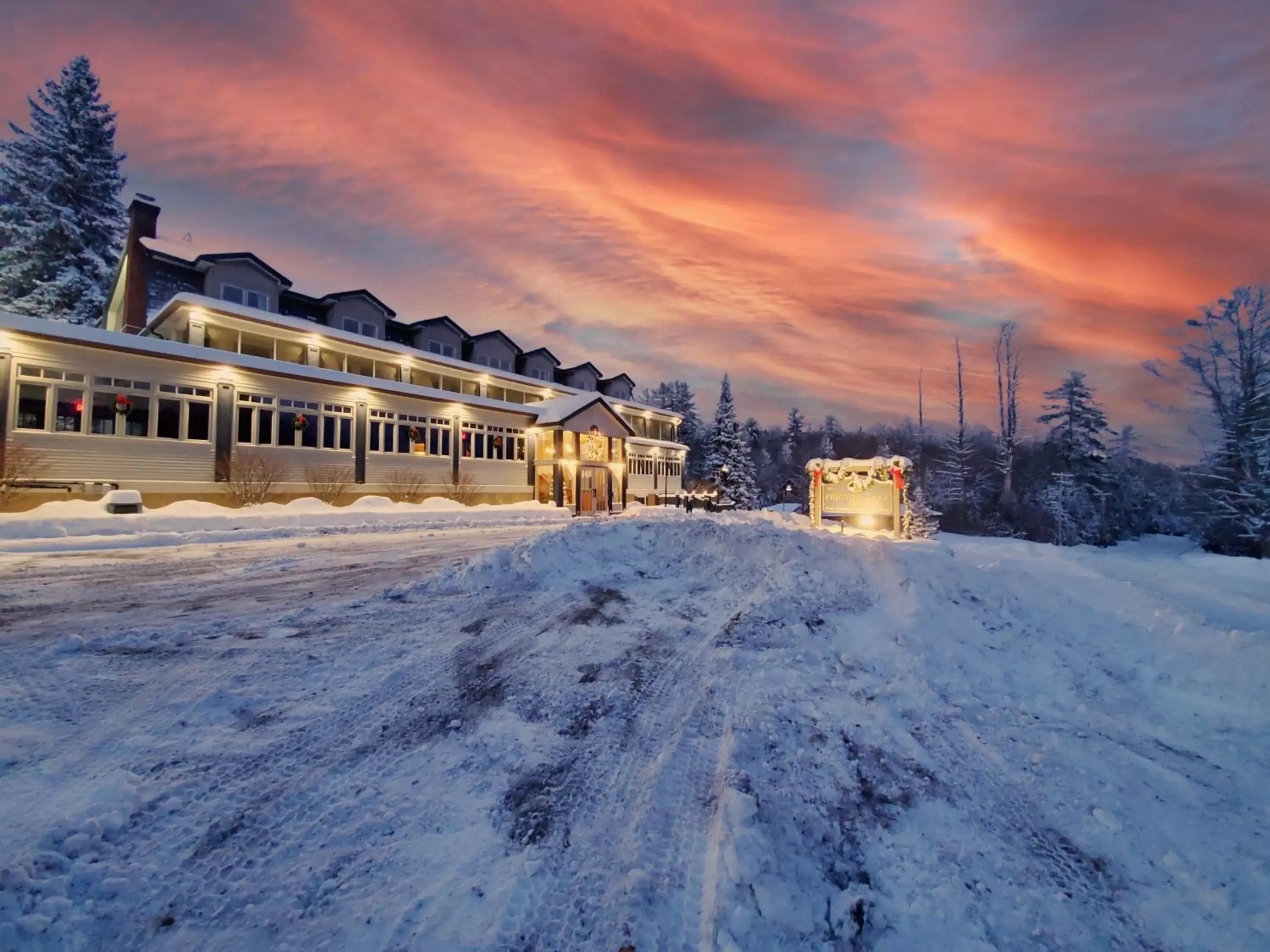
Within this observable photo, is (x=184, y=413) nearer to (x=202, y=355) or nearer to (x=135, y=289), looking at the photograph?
(x=202, y=355)

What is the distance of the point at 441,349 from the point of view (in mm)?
32812

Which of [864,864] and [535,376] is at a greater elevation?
[535,376]

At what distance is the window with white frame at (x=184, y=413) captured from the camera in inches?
720

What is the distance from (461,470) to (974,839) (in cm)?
2701

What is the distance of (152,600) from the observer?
7.45 meters

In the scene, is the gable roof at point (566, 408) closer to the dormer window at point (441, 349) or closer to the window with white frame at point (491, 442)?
the window with white frame at point (491, 442)

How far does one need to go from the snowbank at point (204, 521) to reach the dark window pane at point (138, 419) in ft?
8.74

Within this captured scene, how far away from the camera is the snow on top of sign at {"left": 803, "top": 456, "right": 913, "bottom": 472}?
1363 centimetres

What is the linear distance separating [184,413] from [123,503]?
180 inches

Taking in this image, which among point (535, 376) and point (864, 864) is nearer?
point (864, 864)

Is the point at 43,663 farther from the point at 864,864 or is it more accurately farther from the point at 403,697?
the point at 864,864

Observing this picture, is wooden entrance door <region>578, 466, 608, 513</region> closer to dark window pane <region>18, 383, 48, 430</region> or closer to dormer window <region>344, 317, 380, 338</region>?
dormer window <region>344, 317, 380, 338</region>

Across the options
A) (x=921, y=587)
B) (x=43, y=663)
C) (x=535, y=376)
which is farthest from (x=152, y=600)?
(x=535, y=376)

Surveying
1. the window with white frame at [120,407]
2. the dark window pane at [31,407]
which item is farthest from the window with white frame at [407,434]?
the dark window pane at [31,407]
